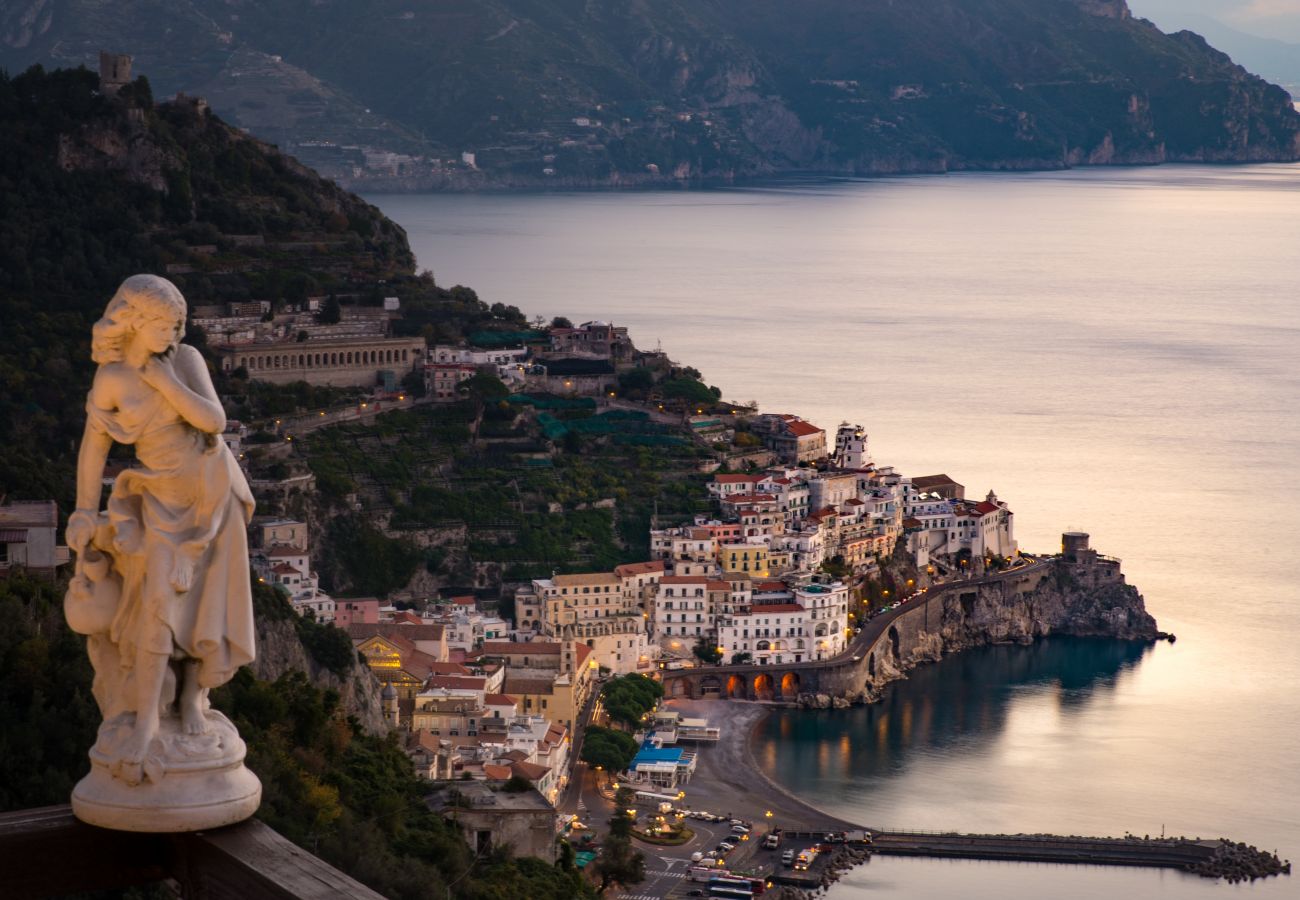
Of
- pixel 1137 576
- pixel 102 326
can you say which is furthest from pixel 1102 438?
pixel 102 326

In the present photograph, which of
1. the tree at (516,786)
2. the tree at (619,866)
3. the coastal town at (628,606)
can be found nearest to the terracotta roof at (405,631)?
the coastal town at (628,606)

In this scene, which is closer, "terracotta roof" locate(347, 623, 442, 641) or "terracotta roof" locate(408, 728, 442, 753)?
"terracotta roof" locate(408, 728, 442, 753)

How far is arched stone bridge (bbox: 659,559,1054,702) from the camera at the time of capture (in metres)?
30.1

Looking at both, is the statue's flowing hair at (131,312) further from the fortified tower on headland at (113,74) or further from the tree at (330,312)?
the fortified tower on headland at (113,74)

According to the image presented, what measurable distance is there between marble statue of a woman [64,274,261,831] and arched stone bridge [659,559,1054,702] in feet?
88.3

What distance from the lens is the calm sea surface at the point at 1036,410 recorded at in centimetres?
2675

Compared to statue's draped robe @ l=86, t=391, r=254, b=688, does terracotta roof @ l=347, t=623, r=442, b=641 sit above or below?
below

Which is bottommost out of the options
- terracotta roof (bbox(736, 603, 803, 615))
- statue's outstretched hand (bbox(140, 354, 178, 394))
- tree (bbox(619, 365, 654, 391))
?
terracotta roof (bbox(736, 603, 803, 615))

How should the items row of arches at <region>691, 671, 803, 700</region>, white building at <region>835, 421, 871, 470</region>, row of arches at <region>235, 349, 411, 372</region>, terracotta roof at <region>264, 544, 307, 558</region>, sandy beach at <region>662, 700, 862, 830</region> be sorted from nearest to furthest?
sandy beach at <region>662, 700, 862, 830</region> < terracotta roof at <region>264, 544, 307, 558</region> < row of arches at <region>691, 671, 803, 700</region> < row of arches at <region>235, 349, 411, 372</region> < white building at <region>835, 421, 871, 470</region>

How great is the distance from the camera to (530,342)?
40.0 metres

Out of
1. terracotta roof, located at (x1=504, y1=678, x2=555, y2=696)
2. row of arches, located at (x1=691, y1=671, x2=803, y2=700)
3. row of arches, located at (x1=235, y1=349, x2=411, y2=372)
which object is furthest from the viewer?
row of arches, located at (x1=235, y1=349, x2=411, y2=372)

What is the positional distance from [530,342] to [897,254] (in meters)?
56.4

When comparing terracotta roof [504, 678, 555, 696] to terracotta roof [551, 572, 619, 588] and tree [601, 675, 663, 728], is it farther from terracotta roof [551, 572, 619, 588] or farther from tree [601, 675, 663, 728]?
Result: terracotta roof [551, 572, 619, 588]

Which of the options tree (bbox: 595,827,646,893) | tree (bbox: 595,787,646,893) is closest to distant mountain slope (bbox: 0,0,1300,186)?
tree (bbox: 595,787,646,893)
